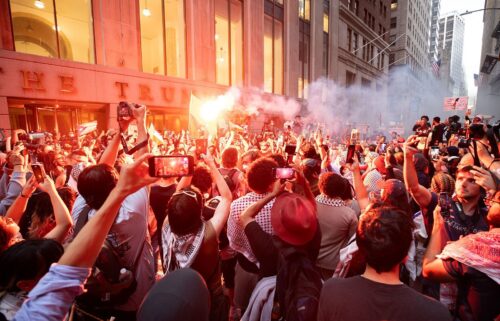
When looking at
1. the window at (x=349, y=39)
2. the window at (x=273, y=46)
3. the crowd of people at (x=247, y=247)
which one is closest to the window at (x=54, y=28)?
the crowd of people at (x=247, y=247)

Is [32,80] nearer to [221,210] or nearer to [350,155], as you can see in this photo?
[221,210]

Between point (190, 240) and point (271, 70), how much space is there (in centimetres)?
2097

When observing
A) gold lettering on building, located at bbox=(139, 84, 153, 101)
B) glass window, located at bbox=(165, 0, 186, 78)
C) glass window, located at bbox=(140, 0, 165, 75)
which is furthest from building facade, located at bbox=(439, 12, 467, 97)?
gold lettering on building, located at bbox=(139, 84, 153, 101)

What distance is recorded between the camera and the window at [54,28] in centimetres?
1008

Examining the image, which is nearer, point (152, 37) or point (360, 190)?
point (360, 190)

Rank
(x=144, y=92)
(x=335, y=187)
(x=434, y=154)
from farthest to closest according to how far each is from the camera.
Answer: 1. (x=144, y=92)
2. (x=434, y=154)
3. (x=335, y=187)

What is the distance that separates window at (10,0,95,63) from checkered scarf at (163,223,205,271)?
1205 cm

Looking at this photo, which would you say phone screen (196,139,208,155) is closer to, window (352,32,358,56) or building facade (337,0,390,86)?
building facade (337,0,390,86)

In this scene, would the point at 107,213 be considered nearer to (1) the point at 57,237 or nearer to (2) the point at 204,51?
(1) the point at 57,237

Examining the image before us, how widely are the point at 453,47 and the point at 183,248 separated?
146361 millimetres

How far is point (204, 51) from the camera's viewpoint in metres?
15.8

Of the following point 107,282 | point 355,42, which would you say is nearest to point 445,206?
point 107,282

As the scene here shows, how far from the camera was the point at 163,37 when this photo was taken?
14727mm

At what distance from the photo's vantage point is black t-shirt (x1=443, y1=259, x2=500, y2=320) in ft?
5.68
